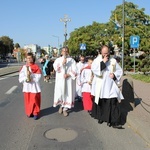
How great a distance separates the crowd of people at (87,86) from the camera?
254 inches

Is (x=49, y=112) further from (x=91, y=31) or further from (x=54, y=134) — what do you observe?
(x=91, y=31)

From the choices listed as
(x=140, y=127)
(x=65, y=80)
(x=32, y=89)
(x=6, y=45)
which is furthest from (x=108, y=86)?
(x=6, y=45)

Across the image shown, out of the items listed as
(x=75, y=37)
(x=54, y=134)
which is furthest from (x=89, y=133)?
(x=75, y=37)

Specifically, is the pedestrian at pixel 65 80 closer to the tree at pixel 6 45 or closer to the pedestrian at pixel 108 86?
the pedestrian at pixel 108 86

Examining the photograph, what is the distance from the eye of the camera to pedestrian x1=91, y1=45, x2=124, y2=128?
642cm

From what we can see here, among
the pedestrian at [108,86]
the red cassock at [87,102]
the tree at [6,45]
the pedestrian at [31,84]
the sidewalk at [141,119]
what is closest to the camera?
the sidewalk at [141,119]

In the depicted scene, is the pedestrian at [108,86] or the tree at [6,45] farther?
the tree at [6,45]

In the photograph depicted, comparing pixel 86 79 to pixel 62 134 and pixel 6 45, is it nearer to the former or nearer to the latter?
pixel 62 134

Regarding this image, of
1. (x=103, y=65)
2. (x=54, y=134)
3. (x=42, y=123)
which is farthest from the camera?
(x=42, y=123)

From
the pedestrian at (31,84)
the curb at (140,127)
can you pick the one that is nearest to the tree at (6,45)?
the pedestrian at (31,84)

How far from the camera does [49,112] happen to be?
818 cm

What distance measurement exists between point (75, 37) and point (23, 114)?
5945 cm

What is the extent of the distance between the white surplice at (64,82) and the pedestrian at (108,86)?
4.26 ft

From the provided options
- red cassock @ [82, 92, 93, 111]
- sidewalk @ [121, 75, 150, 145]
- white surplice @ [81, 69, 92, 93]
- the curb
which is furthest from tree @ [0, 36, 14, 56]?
the curb
